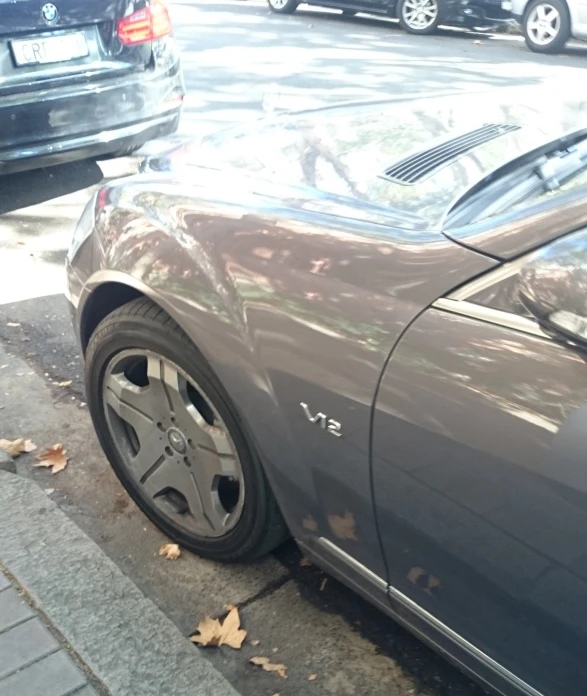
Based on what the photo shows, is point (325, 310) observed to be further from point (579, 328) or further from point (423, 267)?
point (579, 328)

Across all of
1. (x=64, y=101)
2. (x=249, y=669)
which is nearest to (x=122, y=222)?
(x=249, y=669)

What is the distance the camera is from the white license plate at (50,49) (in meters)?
4.66

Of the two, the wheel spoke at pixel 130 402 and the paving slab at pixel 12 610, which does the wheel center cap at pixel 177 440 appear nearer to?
the wheel spoke at pixel 130 402

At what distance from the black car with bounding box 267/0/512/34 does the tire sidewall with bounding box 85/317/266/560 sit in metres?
10.9

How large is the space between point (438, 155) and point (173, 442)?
1.08m

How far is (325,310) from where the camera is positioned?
1.81 m

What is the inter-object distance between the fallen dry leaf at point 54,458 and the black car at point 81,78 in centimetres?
223

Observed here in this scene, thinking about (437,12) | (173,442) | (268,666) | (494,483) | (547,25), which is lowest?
(547,25)

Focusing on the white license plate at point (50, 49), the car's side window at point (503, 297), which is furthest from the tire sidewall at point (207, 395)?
the white license plate at point (50, 49)

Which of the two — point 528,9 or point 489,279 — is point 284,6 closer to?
point 528,9

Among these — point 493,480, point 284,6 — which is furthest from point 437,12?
point 493,480

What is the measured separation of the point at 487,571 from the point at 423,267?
606 mm

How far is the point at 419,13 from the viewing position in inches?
486

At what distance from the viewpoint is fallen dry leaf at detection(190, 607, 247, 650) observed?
2.31 m
